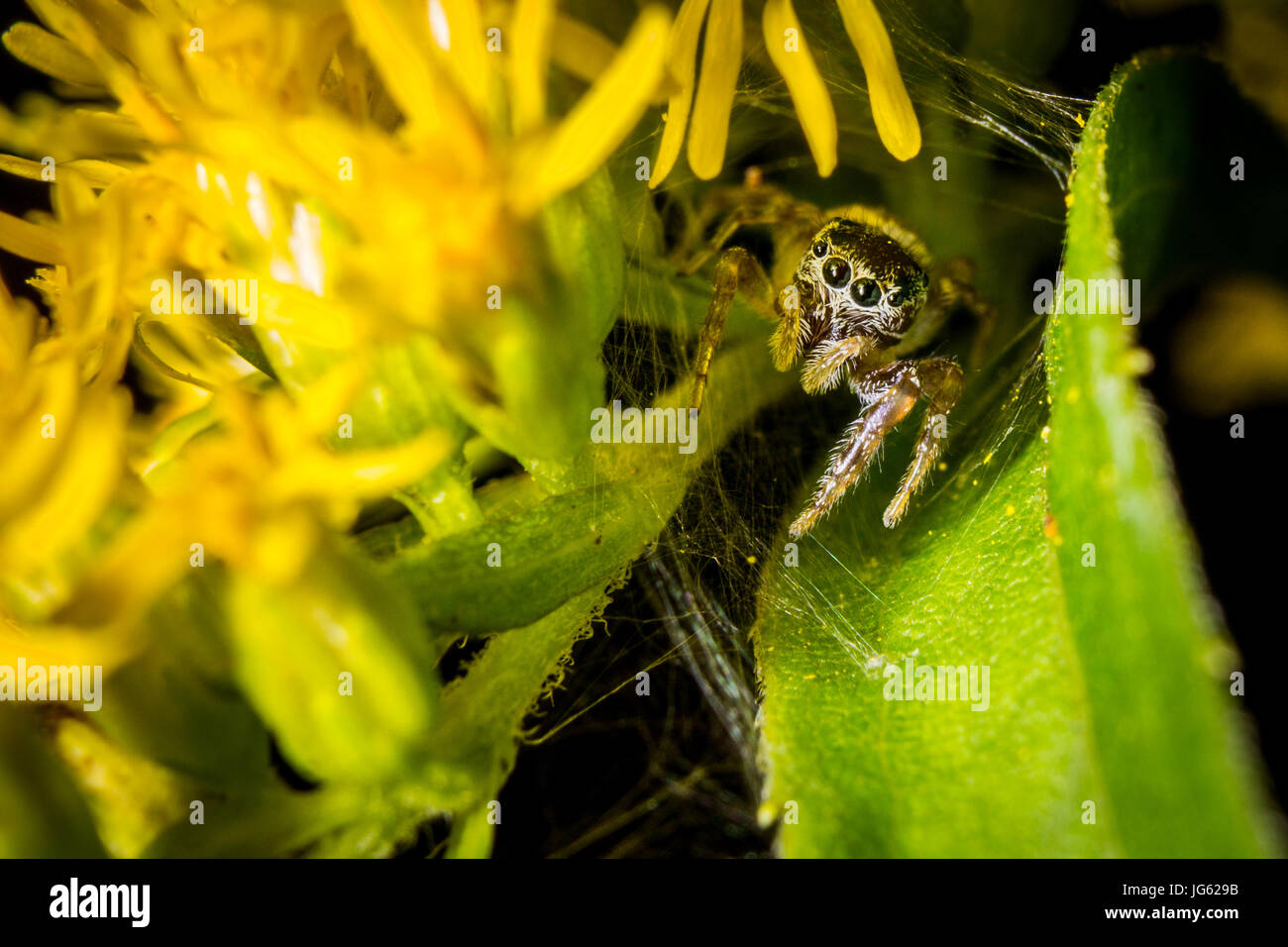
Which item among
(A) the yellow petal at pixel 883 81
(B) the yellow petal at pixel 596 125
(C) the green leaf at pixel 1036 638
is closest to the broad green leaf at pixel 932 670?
(C) the green leaf at pixel 1036 638

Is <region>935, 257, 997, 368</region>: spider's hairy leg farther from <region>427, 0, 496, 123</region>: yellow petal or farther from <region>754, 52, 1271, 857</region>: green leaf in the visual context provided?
<region>427, 0, 496, 123</region>: yellow petal

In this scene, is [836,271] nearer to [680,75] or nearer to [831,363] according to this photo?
[831,363]

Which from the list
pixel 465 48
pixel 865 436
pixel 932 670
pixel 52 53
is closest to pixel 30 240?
pixel 52 53

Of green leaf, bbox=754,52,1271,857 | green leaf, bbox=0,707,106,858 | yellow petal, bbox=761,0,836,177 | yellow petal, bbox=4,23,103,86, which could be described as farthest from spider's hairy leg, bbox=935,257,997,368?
green leaf, bbox=0,707,106,858

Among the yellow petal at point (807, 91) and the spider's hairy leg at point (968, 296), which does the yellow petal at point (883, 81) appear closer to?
the yellow petal at point (807, 91)
